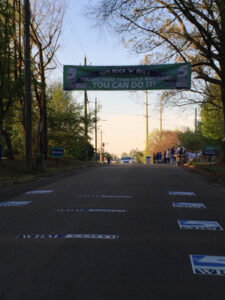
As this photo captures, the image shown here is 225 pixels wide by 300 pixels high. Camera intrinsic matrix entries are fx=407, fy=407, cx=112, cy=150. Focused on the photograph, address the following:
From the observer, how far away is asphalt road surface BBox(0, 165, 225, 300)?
4168 mm

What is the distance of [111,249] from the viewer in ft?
18.6

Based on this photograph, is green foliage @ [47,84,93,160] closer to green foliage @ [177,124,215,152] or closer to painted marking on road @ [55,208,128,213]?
painted marking on road @ [55,208,128,213]

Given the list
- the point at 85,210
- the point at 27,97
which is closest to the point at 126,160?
the point at 27,97

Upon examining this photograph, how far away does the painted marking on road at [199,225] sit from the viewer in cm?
734

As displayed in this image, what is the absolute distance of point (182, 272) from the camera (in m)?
4.73

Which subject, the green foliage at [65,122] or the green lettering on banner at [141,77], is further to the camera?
the green foliage at [65,122]

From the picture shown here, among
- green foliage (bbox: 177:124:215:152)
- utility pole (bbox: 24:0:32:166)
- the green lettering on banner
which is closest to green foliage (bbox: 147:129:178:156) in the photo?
green foliage (bbox: 177:124:215:152)

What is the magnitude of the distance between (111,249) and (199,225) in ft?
8.32

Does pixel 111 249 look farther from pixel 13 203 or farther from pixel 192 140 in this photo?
pixel 192 140

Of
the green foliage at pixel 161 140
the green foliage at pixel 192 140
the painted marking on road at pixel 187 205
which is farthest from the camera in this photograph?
the green foliage at pixel 161 140

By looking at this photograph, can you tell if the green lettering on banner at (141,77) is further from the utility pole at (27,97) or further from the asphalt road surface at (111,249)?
the asphalt road surface at (111,249)

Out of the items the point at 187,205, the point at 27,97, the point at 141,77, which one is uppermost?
the point at 141,77

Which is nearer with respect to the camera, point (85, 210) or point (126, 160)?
point (85, 210)

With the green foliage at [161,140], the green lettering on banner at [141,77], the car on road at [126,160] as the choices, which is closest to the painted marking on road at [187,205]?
the green lettering on banner at [141,77]
